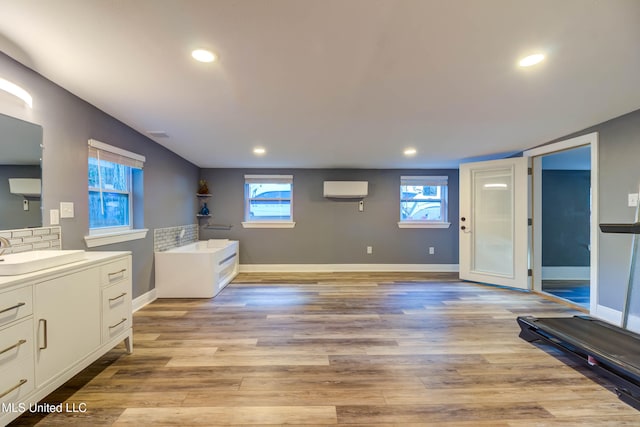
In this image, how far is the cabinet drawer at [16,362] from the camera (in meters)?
1.22

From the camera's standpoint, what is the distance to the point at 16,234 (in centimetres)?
177

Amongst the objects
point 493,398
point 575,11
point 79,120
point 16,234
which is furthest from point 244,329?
point 575,11

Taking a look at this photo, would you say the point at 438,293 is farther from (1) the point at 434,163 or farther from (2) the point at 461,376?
(1) the point at 434,163

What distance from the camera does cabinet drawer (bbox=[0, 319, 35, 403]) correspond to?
1.22 meters

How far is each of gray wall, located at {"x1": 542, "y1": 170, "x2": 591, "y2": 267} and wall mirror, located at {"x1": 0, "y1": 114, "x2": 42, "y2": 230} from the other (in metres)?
6.89

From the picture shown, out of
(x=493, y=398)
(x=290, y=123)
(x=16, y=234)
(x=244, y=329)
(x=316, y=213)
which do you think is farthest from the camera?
(x=316, y=213)

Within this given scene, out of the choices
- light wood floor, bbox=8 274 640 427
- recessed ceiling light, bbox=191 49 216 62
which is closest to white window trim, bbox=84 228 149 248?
light wood floor, bbox=8 274 640 427

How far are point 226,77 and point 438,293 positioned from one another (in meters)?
3.69

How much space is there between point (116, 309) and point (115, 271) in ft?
0.93

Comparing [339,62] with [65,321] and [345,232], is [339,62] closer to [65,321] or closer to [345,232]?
[65,321]

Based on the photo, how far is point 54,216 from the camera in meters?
2.09

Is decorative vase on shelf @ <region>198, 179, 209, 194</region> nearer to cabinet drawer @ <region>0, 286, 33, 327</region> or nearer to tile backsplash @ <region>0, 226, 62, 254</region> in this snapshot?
tile backsplash @ <region>0, 226, 62, 254</region>

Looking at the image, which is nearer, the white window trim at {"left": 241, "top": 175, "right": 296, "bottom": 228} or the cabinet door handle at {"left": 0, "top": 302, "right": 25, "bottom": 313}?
the cabinet door handle at {"left": 0, "top": 302, "right": 25, "bottom": 313}

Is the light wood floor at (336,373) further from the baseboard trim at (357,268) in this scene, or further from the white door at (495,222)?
the baseboard trim at (357,268)
